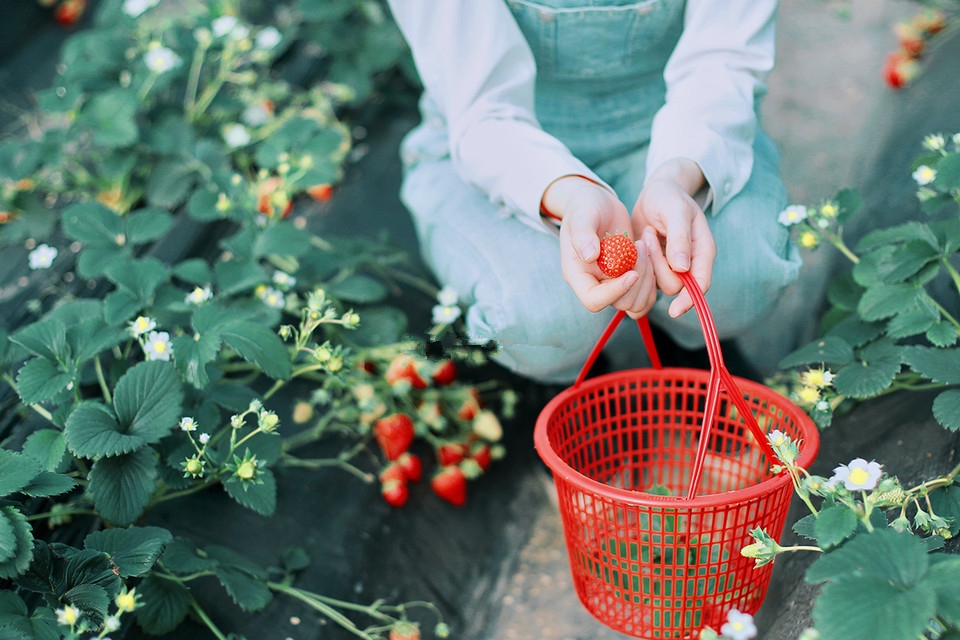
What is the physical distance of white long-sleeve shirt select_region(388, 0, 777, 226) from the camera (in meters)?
1.17

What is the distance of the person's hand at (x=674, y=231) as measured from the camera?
987 millimetres

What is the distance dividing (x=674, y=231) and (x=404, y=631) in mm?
611

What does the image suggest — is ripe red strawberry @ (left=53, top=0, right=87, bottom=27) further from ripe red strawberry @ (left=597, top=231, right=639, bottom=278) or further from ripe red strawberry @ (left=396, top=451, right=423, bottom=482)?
ripe red strawberry @ (left=597, top=231, right=639, bottom=278)

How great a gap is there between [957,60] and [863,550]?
1.51m

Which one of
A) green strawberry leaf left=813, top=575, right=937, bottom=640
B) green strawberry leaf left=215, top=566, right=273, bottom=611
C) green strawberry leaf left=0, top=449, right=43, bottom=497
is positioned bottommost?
green strawberry leaf left=215, top=566, right=273, bottom=611

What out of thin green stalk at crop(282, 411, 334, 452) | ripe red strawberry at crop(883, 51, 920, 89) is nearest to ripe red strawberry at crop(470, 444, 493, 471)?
thin green stalk at crop(282, 411, 334, 452)

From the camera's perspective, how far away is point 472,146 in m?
1.23

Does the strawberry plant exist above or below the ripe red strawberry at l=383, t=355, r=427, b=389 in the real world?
above

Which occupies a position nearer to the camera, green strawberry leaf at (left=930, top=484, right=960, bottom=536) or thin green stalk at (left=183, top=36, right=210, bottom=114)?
A: green strawberry leaf at (left=930, top=484, right=960, bottom=536)

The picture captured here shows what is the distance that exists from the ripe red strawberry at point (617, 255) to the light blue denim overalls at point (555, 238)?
271 mm

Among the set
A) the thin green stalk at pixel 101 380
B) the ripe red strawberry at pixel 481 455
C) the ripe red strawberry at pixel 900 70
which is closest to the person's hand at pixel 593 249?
the ripe red strawberry at pixel 481 455

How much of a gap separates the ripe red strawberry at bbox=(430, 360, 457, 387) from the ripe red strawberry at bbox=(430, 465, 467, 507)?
0.16 m

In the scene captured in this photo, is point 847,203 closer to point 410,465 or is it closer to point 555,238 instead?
point 555,238

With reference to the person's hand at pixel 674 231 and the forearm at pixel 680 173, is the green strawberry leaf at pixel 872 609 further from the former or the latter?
the forearm at pixel 680 173
